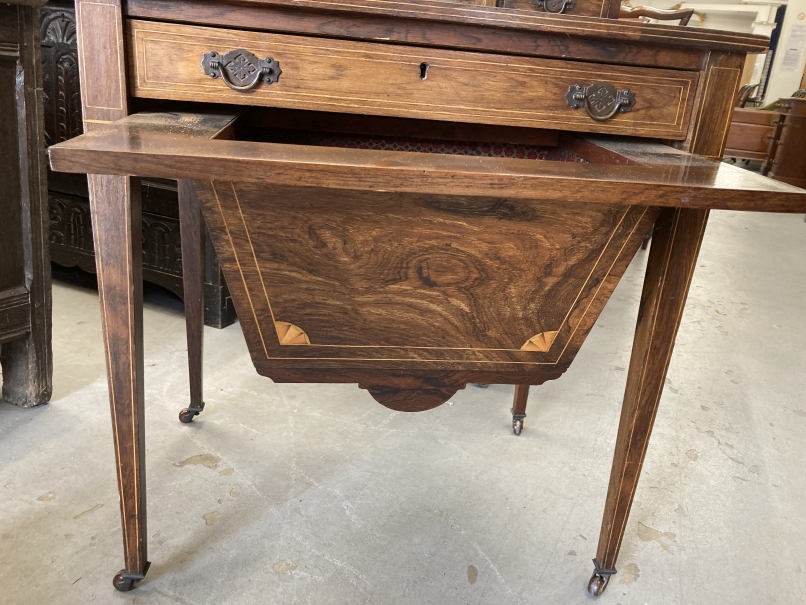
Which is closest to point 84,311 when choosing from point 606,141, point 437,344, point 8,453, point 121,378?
point 8,453

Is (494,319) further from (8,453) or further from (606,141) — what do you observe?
(8,453)

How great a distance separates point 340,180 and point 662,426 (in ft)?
5.45

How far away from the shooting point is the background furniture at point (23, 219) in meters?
1.58

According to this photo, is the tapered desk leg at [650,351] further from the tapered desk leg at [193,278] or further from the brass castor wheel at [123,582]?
the tapered desk leg at [193,278]

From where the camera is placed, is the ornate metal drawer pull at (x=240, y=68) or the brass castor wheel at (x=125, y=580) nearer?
the ornate metal drawer pull at (x=240, y=68)

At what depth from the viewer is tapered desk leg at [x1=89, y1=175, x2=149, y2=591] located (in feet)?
Answer: 3.36

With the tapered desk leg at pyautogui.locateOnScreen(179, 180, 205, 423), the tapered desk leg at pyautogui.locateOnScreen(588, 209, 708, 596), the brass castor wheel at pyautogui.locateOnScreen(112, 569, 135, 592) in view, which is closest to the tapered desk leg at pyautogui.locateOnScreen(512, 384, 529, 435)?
the tapered desk leg at pyautogui.locateOnScreen(588, 209, 708, 596)

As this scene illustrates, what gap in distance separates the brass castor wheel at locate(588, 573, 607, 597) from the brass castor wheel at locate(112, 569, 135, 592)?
2.94 feet

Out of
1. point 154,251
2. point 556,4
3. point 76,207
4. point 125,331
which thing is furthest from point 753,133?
point 125,331

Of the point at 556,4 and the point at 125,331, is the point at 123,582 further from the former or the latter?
the point at 556,4

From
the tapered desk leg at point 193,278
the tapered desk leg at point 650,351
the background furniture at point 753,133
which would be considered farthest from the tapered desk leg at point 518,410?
the background furniture at point 753,133

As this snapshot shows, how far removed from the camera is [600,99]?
117 centimetres

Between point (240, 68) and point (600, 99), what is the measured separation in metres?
0.63

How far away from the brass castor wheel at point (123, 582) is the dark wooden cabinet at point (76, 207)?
1.27 meters
